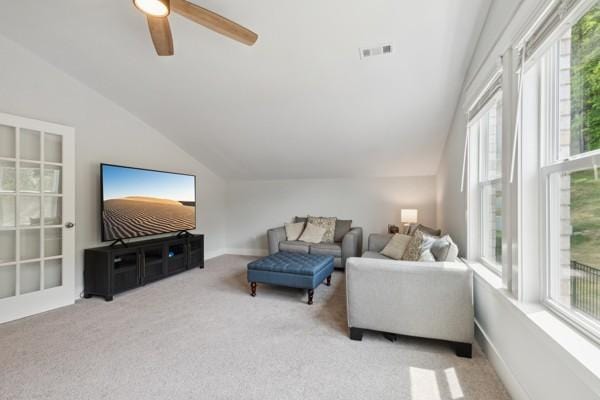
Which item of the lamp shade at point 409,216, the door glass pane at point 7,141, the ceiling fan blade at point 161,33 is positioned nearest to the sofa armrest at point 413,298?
the ceiling fan blade at point 161,33

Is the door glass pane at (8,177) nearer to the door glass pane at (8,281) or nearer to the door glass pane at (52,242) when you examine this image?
the door glass pane at (52,242)

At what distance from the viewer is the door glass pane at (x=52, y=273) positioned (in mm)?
2922

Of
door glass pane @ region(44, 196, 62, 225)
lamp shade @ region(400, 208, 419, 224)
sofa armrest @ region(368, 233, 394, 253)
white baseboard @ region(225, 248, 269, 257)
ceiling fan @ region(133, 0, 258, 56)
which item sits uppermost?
ceiling fan @ region(133, 0, 258, 56)

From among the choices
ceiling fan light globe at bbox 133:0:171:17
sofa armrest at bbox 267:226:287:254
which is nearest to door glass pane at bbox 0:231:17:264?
ceiling fan light globe at bbox 133:0:171:17

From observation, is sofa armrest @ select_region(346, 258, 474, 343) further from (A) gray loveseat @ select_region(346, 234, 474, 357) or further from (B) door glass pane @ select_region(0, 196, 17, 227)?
(B) door glass pane @ select_region(0, 196, 17, 227)

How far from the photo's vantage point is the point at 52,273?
298 cm

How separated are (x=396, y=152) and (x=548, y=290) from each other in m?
2.99

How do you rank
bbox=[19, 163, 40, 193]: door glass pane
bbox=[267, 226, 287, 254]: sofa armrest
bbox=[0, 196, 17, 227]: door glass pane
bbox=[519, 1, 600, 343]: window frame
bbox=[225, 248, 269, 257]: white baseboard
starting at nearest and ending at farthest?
bbox=[519, 1, 600, 343]: window frame < bbox=[0, 196, 17, 227]: door glass pane < bbox=[19, 163, 40, 193]: door glass pane < bbox=[267, 226, 287, 254]: sofa armrest < bbox=[225, 248, 269, 257]: white baseboard

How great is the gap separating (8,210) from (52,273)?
788 millimetres

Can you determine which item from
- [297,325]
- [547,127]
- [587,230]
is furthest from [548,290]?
[297,325]

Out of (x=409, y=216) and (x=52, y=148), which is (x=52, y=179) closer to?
(x=52, y=148)

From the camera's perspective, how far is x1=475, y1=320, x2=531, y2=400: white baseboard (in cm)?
150

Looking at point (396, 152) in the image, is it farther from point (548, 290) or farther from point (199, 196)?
point (199, 196)

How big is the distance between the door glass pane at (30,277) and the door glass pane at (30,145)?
1121 mm
